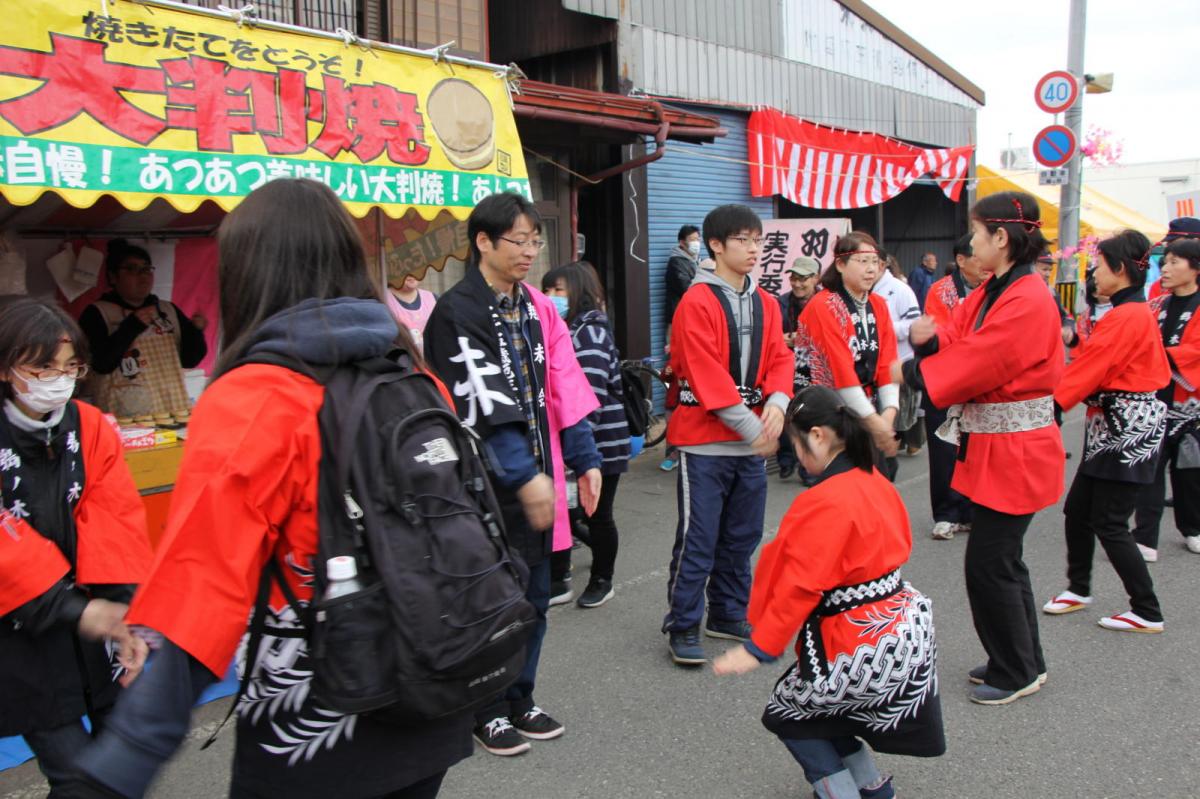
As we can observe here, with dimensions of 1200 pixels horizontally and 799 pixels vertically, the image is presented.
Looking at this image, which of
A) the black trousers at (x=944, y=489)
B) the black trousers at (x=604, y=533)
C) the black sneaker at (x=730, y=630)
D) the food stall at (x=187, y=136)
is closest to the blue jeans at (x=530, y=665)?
the black sneaker at (x=730, y=630)

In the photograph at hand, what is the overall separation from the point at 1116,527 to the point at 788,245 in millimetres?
6151

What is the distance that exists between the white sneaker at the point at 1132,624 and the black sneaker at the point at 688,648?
79.7 inches

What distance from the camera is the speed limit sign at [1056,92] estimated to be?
427 inches

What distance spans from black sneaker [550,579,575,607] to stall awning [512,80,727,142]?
11.3ft

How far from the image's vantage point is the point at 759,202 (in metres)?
11.9

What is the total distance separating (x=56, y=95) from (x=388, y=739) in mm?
3740

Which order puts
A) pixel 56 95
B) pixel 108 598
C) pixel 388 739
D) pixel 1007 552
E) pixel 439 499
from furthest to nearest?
pixel 56 95 < pixel 1007 552 < pixel 108 598 < pixel 388 739 < pixel 439 499

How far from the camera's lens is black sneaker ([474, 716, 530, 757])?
3.52 m

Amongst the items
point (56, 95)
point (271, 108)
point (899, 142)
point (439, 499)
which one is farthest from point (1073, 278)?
point (439, 499)

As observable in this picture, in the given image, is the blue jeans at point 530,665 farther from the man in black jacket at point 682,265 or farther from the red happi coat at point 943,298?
the man in black jacket at point 682,265

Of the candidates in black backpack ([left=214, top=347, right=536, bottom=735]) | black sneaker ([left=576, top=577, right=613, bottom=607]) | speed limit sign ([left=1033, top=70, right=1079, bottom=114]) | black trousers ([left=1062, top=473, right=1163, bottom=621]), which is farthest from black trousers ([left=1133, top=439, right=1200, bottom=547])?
speed limit sign ([left=1033, top=70, right=1079, bottom=114])

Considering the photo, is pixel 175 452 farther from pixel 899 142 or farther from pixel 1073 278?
pixel 899 142

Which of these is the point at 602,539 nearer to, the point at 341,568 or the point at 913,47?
the point at 341,568

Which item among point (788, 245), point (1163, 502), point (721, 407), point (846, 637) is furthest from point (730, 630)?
point (788, 245)
